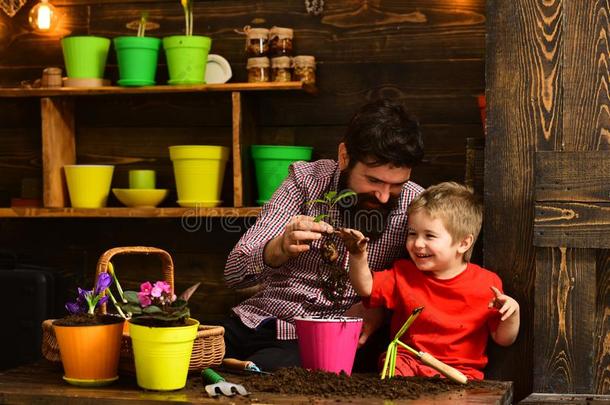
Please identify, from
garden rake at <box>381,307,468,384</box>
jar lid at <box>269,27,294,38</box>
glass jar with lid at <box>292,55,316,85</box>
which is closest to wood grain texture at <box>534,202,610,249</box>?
garden rake at <box>381,307,468,384</box>

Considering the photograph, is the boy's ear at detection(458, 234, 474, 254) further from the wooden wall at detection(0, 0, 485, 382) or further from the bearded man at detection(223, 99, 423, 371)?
the wooden wall at detection(0, 0, 485, 382)

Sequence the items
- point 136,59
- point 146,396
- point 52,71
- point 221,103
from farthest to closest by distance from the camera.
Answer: point 221,103
point 52,71
point 136,59
point 146,396

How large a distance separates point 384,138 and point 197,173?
1233mm

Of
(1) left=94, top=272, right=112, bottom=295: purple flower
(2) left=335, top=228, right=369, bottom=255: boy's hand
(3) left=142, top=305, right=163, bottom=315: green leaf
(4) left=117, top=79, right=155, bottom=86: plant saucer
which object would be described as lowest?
(3) left=142, top=305, right=163, bottom=315: green leaf

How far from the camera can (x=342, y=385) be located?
1874 millimetres

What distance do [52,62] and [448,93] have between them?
1.67 m

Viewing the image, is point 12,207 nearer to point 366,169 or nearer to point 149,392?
point 366,169

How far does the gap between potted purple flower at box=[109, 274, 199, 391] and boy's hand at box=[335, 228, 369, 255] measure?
43 cm

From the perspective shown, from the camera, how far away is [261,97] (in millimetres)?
3654

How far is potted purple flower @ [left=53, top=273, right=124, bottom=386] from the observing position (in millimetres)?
1880

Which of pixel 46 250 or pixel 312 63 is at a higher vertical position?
pixel 312 63

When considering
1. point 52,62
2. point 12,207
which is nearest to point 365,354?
point 12,207

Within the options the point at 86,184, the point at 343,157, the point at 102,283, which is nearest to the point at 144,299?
the point at 102,283

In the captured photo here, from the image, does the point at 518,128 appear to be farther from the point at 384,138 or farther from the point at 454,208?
the point at 384,138
